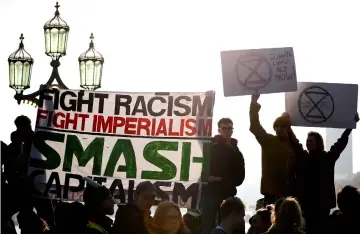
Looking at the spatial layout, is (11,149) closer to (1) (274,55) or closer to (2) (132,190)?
(2) (132,190)

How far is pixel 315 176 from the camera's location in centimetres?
1055

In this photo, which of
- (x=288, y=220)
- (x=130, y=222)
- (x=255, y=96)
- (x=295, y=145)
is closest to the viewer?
(x=288, y=220)

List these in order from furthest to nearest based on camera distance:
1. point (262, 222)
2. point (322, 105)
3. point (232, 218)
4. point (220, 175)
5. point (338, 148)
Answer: point (322, 105) < point (220, 175) < point (338, 148) < point (262, 222) < point (232, 218)

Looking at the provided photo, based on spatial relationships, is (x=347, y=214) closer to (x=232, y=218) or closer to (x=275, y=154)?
(x=232, y=218)

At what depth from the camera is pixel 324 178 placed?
34.7ft

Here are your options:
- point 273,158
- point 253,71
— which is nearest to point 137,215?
point 273,158

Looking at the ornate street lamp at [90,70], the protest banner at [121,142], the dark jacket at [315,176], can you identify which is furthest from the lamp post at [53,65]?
the dark jacket at [315,176]

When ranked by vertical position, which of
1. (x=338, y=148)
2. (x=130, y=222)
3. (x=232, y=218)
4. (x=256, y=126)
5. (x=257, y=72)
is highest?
(x=257, y=72)

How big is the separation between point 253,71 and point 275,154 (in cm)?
123

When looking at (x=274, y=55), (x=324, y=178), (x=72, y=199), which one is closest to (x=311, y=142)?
(x=324, y=178)

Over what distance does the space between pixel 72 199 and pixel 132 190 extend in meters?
0.78

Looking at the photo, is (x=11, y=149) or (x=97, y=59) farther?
(x=97, y=59)

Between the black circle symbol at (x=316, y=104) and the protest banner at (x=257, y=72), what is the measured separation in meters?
0.20

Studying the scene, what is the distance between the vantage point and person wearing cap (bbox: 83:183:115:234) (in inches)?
341
